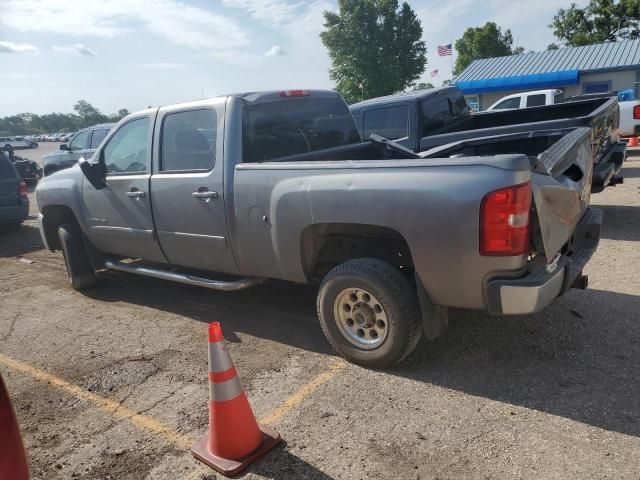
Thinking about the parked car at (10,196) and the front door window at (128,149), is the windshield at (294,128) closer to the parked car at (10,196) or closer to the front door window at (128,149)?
the front door window at (128,149)

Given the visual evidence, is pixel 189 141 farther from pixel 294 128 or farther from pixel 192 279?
pixel 192 279

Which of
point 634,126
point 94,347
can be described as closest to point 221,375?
point 94,347

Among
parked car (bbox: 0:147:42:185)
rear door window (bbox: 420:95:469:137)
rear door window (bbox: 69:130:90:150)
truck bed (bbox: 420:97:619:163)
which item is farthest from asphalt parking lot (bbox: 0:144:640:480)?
parked car (bbox: 0:147:42:185)

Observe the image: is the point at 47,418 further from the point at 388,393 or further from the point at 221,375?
the point at 388,393

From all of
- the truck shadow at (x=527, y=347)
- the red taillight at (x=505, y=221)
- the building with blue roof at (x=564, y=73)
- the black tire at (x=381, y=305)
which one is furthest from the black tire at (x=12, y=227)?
the building with blue roof at (x=564, y=73)

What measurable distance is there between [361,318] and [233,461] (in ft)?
4.35

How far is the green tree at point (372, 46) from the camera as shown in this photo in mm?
47938

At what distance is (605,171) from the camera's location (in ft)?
21.1

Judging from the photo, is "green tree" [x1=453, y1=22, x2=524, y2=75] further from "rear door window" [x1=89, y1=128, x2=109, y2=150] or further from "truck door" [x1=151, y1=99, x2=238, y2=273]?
"truck door" [x1=151, y1=99, x2=238, y2=273]

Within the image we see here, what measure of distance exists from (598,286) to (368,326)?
2619mm

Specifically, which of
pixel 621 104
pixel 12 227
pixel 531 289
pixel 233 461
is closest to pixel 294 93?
pixel 531 289

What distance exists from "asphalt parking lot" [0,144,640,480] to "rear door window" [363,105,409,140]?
3.70 meters

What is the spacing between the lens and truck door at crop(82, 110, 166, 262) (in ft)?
15.9

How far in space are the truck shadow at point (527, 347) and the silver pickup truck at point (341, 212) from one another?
0.33 m
